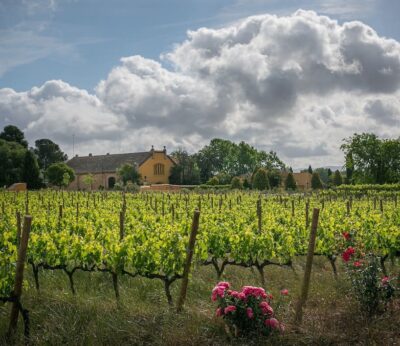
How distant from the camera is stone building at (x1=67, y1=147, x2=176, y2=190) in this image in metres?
69.7

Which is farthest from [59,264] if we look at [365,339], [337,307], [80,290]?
[365,339]

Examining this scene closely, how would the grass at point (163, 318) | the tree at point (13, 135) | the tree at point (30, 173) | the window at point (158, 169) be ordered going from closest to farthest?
1. the grass at point (163, 318)
2. the tree at point (30, 173)
3. the tree at point (13, 135)
4. the window at point (158, 169)

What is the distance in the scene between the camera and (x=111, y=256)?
805 centimetres

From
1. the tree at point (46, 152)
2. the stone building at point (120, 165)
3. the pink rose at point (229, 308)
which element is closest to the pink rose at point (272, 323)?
the pink rose at point (229, 308)

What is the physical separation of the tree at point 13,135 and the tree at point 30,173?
1596 cm

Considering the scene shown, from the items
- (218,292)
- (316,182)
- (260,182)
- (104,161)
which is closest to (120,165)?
(104,161)

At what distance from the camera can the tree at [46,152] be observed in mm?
78375

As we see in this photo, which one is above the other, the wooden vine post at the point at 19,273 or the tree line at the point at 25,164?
Result: the tree line at the point at 25,164

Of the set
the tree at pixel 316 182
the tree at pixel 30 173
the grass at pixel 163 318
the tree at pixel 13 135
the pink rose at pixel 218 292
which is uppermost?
the tree at pixel 13 135

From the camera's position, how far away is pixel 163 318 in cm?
656

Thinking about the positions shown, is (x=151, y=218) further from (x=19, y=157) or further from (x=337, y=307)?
(x=19, y=157)

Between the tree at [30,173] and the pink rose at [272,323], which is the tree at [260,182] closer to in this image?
the tree at [30,173]

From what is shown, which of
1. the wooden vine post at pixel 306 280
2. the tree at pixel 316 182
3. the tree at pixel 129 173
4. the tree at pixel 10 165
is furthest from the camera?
the tree at pixel 129 173

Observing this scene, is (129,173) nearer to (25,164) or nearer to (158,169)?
(158,169)
